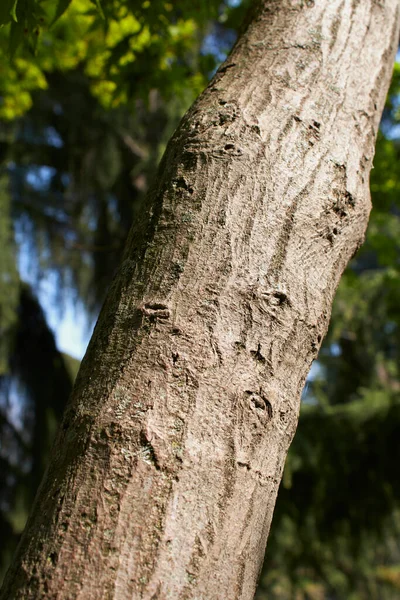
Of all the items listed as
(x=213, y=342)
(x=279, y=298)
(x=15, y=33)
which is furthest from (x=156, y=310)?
(x=15, y=33)

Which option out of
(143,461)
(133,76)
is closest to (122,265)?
(143,461)

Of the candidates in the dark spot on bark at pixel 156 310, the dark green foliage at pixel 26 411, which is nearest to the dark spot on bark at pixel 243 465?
the dark spot on bark at pixel 156 310

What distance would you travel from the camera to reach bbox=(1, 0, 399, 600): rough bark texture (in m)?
0.71

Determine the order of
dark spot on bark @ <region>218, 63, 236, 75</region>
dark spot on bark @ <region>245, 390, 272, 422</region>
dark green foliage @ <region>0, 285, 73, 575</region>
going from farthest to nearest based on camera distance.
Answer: dark green foliage @ <region>0, 285, 73, 575</region>, dark spot on bark @ <region>218, 63, 236, 75</region>, dark spot on bark @ <region>245, 390, 272, 422</region>

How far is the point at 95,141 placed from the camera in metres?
7.13

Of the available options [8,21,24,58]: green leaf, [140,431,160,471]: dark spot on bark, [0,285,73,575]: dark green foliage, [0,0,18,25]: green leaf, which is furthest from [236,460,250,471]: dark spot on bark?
[0,285,73,575]: dark green foliage

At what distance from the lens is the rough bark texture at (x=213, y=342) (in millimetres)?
711

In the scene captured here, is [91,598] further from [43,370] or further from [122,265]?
[43,370]

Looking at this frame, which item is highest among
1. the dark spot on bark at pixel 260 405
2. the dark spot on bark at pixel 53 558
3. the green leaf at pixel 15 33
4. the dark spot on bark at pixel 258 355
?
the green leaf at pixel 15 33

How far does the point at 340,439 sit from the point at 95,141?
193 inches

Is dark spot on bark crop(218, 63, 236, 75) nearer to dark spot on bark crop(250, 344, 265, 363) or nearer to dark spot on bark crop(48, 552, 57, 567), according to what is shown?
dark spot on bark crop(250, 344, 265, 363)

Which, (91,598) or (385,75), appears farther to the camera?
(385,75)

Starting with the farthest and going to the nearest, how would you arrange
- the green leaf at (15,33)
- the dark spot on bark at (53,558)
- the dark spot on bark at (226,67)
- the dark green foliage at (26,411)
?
the dark green foliage at (26,411) < the green leaf at (15,33) < the dark spot on bark at (226,67) < the dark spot on bark at (53,558)

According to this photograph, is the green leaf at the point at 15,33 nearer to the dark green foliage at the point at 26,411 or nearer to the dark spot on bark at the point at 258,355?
the dark spot on bark at the point at 258,355
